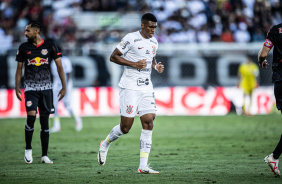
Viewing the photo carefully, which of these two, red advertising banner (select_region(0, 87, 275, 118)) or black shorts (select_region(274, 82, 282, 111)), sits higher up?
black shorts (select_region(274, 82, 282, 111))

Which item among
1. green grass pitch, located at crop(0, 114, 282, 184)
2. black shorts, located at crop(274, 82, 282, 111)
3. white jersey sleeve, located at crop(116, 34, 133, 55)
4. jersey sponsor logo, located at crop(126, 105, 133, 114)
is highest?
white jersey sleeve, located at crop(116, 34, 133, 55)

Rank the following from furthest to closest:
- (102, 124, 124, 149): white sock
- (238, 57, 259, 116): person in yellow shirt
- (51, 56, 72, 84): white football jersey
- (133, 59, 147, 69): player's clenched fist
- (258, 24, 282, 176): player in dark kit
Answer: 1. (238, 57, 259, 116): person in yellow shirt
2. (51, 56, 72, 84): white football jersey
3. (102, 124, 124, 149): white sock
4. (133, 59, 147, 69): player's clenched fist
5. (258, 24, 282, 176): player in dark kit

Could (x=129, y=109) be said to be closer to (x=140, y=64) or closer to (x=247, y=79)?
(x=140, y=64)

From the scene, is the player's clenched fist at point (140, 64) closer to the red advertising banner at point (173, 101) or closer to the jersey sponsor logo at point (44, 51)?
the jersey sponsor logo at point (44, 51)

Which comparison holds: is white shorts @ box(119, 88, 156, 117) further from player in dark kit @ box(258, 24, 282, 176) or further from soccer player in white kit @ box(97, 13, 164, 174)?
player in dark kit @ box(258, 24, 282, 176)

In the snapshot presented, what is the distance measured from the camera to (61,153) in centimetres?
Result: 1098

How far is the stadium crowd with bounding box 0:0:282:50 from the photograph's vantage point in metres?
24.6

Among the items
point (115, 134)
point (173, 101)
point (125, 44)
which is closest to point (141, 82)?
point (125, 44)

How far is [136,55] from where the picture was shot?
27.2 feet

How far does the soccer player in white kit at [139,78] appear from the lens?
812 centimetres

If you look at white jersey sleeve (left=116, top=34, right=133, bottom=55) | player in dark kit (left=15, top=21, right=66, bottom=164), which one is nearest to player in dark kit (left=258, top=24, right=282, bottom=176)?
white jersey sleeve (left=116, top=34, right=133, bottom=55)

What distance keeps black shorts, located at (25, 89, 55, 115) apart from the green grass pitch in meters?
0.97

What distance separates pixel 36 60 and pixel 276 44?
419 centimetres

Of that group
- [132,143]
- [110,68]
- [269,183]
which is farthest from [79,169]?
[110,68]
